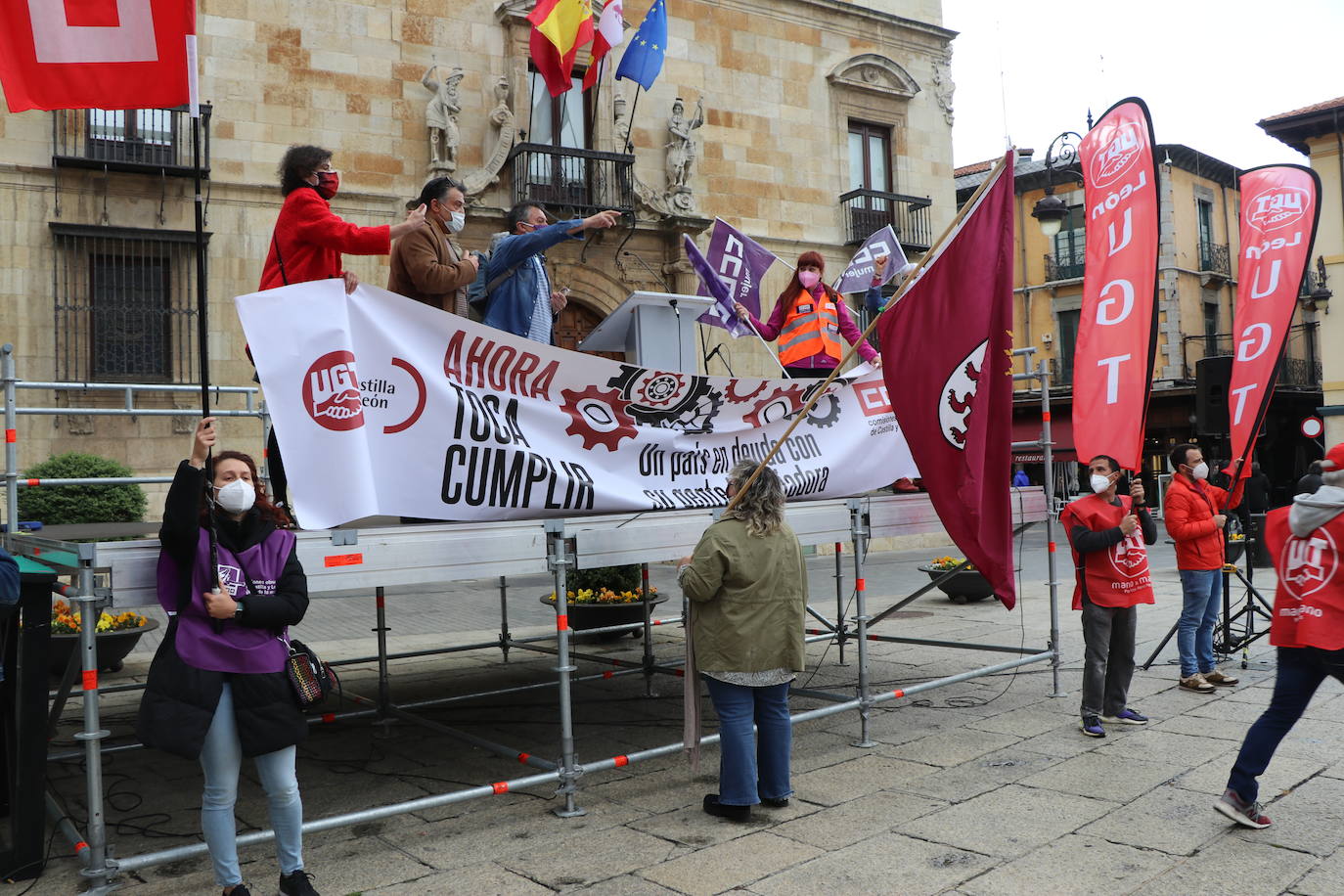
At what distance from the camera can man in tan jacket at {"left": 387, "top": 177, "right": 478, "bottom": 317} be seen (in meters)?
5.59

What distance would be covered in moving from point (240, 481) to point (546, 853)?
218 cm

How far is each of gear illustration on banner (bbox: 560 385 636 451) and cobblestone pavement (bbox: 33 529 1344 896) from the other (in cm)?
198

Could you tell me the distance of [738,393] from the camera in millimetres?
6512

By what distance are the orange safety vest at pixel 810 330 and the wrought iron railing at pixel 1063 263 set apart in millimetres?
32005

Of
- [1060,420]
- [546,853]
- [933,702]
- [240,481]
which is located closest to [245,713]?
[240,481]

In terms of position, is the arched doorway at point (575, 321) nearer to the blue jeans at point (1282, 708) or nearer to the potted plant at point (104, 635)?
the potted plant at point (104, 635)

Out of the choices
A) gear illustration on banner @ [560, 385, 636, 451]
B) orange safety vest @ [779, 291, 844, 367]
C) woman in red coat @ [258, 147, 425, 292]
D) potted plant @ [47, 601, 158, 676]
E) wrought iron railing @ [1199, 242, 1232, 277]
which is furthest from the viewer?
wrought iron railing @ [1199, 242, 1232, 277]

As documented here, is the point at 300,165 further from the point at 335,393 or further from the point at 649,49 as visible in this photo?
the point at 649,49

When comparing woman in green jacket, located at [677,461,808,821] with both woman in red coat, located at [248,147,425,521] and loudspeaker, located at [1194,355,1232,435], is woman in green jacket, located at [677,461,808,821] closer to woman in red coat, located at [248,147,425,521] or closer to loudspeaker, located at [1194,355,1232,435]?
woman in red coat, located at [248,147,425,521]

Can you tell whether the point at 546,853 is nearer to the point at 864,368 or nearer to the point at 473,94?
the point at 864,368

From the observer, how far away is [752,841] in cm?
489

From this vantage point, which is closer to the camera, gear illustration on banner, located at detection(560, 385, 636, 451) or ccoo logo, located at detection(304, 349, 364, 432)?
ccoo logo, located at detection(304, 349, 364, 432)

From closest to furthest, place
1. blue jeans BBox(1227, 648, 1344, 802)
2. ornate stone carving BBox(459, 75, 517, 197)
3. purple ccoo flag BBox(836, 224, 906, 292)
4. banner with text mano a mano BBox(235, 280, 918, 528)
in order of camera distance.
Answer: banner with text mano a mano BBox(235, 280, 918, 528) < blue jeans BBox(1227, 648, 1344, 802) < purple ccoo flag BBox(836, 224, 906, 292) < ornate stone carving BBox(459, 75, 517, 197)

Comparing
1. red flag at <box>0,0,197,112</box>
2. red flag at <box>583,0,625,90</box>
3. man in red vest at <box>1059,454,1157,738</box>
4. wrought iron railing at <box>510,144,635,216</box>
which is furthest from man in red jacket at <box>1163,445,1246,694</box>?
wrought iron railing at <box>510,144,635,216</box>
